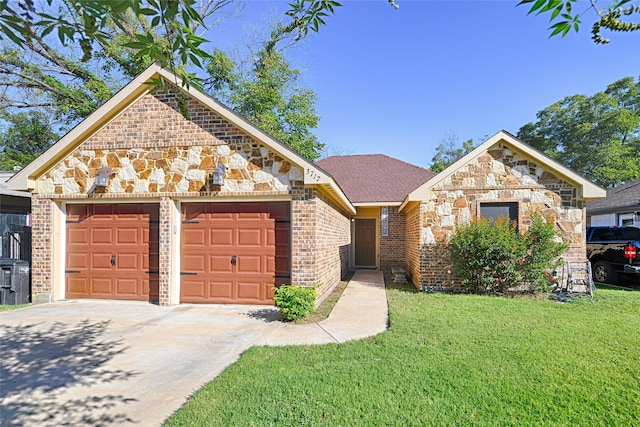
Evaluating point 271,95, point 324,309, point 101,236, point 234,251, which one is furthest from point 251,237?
point 271,95

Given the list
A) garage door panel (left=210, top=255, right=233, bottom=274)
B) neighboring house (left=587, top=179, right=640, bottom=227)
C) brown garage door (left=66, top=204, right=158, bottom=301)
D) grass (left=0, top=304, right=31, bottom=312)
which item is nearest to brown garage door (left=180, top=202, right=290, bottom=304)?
garage door panel (left=210, top=255, right=233, bottom=274)

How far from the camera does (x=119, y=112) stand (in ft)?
25.3

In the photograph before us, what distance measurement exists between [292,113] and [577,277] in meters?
14.9

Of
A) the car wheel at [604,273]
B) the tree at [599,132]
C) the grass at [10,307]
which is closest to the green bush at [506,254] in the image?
the car wheel at [604,273]

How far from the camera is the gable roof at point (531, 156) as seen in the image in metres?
8.41

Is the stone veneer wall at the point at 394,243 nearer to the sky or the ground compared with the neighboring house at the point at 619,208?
nearer to the ground

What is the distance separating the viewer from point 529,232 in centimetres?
847

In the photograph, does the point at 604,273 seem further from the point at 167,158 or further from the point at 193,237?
the point at 167,158

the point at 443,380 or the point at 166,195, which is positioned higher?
the point at 166,195

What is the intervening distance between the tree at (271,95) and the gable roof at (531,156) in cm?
1048

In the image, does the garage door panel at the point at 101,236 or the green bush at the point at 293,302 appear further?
the garage door panel at the point at 101,236

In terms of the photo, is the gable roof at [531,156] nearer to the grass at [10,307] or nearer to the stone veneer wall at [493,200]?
the stone veneer wall at [493,200]

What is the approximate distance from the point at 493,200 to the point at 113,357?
29.5ft

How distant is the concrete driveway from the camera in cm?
324
